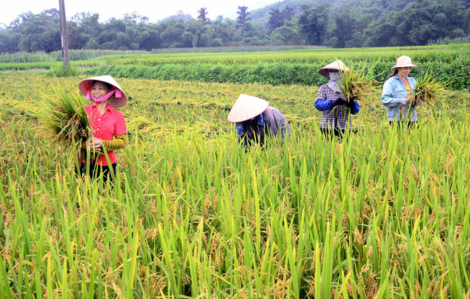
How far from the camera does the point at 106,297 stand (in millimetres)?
1083

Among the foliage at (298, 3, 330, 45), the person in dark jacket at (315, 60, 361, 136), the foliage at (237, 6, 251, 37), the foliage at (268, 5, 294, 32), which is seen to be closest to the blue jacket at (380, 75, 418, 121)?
the person in dark jacket at (315, 60, 361, 136)

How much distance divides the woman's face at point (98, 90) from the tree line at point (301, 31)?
4676cm

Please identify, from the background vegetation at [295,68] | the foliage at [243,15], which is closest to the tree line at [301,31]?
the foliage at [243,15]

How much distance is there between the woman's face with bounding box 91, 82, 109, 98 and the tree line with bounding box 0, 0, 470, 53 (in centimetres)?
4676

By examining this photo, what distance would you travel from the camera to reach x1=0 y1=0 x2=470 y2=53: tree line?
148 ft

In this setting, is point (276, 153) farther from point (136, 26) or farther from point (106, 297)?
point (136, 26)

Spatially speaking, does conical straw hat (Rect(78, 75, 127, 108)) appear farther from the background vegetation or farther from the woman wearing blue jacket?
the background vegetation

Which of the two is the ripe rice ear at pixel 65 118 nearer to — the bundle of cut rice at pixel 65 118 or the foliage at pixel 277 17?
the bundle of cut rice at pixel 65 118

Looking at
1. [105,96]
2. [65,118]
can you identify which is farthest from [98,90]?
[65,118]

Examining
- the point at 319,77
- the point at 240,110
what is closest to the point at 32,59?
the point at 319,77

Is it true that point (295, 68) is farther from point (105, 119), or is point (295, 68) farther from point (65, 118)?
point (65, 118)

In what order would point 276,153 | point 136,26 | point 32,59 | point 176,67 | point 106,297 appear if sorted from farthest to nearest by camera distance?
point 136,26 < point 32,59 < point 176,67 < point 276,153 < point 106,297

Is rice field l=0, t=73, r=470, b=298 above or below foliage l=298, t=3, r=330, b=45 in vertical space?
below

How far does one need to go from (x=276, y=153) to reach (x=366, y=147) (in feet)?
2.03
